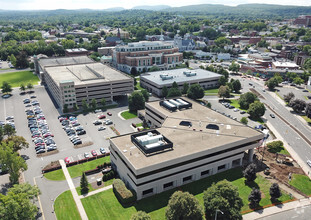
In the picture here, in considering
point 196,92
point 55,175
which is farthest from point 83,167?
point 196,92

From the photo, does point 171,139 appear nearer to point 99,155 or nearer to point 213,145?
point 213,145

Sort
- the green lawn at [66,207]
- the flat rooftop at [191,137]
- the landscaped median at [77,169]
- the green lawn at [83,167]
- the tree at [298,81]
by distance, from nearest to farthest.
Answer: the green lawn at [66,207]
the flat rooftop at [191,137]
the landscaped median at [77,169]
the green lawn at [83,167]
the tree at [298,81]

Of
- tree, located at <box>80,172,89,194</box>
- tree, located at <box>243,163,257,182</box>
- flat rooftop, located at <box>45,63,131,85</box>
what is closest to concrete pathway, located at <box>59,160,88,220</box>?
tree, located at <box>80,172,89,194</box>

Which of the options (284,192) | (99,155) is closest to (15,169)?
(99,155)

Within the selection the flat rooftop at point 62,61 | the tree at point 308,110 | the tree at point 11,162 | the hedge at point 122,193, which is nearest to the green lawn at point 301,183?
the hedge at point 122,193

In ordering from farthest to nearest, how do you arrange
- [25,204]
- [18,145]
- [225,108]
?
[225,108], [18,145], [25,204]

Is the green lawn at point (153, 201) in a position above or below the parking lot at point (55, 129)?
below

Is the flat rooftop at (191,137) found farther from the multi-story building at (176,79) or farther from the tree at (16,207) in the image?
the multi-story building at (176,79)
